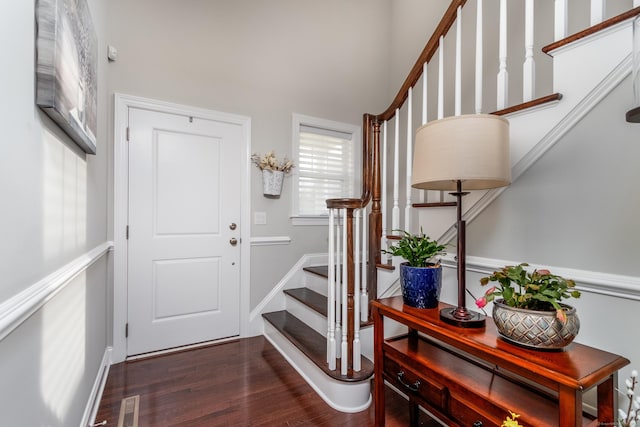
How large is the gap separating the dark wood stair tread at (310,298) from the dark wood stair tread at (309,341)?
0.20 m

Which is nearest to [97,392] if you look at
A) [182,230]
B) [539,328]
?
[182,230]

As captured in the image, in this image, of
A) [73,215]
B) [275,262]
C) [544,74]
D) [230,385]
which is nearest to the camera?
[73,215]

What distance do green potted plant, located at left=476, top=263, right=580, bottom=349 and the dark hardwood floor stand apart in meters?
1.05

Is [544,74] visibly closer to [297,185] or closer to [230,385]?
[297,185]

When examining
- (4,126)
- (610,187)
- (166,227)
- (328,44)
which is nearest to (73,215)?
(4,126)

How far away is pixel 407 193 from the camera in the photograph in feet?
6.12

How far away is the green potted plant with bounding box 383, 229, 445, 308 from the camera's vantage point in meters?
1.38

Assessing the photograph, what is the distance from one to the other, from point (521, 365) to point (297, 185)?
2507 mm

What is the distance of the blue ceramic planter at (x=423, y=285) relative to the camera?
1.38 meters

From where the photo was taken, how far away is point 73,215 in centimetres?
139

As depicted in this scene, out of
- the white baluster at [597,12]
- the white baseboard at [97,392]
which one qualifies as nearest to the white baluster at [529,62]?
the white baluster at [597,12]

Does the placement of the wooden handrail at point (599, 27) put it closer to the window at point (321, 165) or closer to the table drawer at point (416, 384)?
the table drawer at point (416, 384)

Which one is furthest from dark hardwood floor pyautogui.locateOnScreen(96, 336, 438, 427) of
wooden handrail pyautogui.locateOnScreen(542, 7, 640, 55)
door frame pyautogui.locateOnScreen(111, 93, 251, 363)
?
wooden handrail pyautogui.locateOnScreen(542, 7, 640, 55)

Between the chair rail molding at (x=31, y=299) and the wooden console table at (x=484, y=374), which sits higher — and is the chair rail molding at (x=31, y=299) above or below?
above
